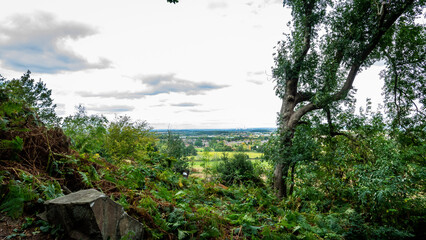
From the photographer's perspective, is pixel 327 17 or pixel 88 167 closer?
pixel 88 167

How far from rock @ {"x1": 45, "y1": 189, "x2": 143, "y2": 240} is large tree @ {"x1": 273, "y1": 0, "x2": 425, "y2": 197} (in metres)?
6.78

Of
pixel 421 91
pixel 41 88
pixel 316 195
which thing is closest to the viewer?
pixel 316 195

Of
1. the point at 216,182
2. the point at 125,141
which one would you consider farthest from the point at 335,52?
the point at 125,141

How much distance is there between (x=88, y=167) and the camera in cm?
297

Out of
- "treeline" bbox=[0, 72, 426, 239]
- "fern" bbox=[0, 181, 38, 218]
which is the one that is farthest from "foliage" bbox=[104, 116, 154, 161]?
"fern" bbox=[0, 181, 38, 218]

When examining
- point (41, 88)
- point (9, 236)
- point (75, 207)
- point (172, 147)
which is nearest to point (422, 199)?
point (75, 207)

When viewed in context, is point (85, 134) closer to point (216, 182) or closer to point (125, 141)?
point (125, 141)

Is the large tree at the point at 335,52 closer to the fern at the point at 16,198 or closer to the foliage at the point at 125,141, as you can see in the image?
the foliage at the point at 125,141

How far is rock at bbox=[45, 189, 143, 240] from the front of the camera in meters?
2.01

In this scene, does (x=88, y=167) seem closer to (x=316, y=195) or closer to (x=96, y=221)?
(x=96, y=221)

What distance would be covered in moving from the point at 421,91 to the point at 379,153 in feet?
16.2

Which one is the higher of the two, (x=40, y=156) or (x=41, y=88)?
(x=41, y=88)

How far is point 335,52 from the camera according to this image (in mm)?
8211

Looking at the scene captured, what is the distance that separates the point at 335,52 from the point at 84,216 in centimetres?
934
